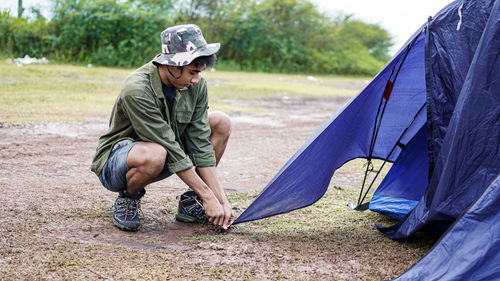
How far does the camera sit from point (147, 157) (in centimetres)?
312

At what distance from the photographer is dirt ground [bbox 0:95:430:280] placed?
111 inches

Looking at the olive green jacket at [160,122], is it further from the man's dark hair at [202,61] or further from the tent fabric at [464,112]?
the tent fabric at [464,112]

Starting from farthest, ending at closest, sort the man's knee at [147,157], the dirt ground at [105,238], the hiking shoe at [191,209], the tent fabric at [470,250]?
→ the hiking shoe at [191,209], the man's knee at [147,157], the dirt ground at [105,238], the tent fabric at [470,250]

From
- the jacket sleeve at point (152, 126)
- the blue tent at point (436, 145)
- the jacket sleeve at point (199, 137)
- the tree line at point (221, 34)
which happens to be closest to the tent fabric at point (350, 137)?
the blue tent at point (436, 145)

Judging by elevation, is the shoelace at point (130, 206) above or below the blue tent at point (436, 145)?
below

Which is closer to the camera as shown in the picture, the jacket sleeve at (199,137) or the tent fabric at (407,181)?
the jacket sleeve at (199,137)

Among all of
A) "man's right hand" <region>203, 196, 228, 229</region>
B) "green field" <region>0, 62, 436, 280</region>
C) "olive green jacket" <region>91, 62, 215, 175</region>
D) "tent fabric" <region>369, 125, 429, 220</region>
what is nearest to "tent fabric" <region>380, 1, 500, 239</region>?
"green field" <region>0, 62, 436, 280</region>

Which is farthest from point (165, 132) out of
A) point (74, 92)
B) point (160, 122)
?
point (74, 92)

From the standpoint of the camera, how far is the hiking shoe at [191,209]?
3.61 metres

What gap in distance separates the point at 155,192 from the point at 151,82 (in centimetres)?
142

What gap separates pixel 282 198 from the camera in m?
3.51

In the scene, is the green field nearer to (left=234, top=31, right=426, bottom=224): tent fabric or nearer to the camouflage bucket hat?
(left=234, top=31, right=426, bottom=224): tent fabric

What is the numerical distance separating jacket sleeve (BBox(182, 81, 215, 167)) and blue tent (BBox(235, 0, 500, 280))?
44cm

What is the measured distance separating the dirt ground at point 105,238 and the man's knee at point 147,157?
0.47 metres
